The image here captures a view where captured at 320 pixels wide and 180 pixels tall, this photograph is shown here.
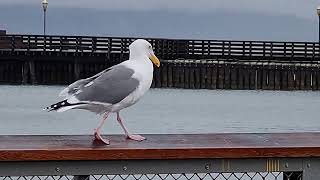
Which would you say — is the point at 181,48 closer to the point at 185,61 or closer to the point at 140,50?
the point at 185,61

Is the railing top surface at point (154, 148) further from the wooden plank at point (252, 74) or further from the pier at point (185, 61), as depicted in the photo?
the pier at point (185, 61)

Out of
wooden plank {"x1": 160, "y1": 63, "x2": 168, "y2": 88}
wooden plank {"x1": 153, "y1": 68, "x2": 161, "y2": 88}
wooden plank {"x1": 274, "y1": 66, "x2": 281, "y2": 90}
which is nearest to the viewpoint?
wooden plank {"x1": 274, "y1": 66, "x2": 281, "y2": 90}

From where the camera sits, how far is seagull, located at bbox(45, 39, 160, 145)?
5031 millimetres

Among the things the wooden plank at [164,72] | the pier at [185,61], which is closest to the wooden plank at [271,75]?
the pier at [185,61]

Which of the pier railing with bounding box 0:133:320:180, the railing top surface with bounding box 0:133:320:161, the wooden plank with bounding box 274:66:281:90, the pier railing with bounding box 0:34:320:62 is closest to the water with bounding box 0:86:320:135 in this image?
the wooden plank with bounding box 274:66:281:90

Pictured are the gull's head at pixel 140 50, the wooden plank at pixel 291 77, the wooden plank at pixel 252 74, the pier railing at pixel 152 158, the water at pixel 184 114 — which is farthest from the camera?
the wooden plank at pixel 252 74

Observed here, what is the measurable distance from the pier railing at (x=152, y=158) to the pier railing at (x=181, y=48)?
55666 mm

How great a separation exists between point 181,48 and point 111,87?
58569mm

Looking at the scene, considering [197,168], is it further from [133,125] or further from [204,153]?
[133,125]

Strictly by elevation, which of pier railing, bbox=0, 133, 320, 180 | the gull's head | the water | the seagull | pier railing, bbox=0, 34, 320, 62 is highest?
the gull's head

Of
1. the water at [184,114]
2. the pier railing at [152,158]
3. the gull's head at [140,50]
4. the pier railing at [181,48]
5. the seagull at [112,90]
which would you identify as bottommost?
the water at [184,114]

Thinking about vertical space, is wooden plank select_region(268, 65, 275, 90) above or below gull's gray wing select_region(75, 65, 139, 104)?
below

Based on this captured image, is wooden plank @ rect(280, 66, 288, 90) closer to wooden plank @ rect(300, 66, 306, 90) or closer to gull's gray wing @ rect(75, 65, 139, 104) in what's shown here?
wooden plank @ rect(300, 66, 306, 90)

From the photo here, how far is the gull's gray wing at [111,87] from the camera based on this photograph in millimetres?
5070
